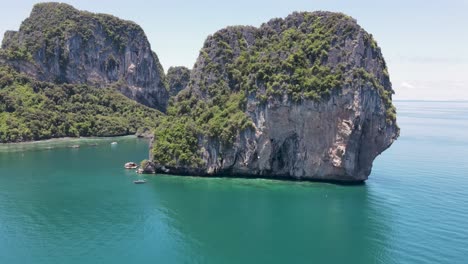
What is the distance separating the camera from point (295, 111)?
79.4 metres

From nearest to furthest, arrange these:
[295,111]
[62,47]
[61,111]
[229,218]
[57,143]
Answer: [229,218]
[295,111]
[57,143]
[61,111]
[62,47]

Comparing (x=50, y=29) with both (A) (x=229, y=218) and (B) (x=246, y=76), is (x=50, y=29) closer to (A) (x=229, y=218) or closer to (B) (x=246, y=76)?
(B) (x=246, y=76)

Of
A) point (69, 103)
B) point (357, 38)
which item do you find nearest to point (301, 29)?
point (357, 38)

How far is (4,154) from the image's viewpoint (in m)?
114

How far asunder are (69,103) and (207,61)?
95.4 meters

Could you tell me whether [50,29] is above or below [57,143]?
above

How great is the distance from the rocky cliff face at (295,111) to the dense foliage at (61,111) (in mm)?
72776

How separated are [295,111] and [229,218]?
27078 millimetres

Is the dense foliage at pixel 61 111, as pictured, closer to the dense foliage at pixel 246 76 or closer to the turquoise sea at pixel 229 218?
the turquoise sea at pixel 229 218

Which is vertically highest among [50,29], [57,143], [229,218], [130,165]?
[50,29]

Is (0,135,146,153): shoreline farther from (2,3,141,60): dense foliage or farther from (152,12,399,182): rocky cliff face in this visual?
(152,12,399,182): rocky cliff face

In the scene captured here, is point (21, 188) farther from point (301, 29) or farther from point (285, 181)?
point (301, 29)

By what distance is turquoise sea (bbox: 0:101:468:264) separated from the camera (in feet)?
160

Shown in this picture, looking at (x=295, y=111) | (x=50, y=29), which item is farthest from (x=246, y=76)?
(x=50, y=29)
